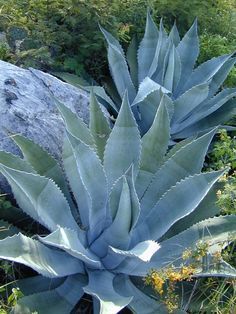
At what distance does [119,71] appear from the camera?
12.4 ft

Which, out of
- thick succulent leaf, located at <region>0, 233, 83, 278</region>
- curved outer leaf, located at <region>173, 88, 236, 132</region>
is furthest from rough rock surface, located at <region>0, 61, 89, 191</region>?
curved outer leaf, located at <region>173, 88, 236, 132</region>

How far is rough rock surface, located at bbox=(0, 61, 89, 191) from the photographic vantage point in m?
2.99

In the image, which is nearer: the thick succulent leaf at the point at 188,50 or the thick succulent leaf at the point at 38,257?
the thick succulent leaf at the point at 38,257

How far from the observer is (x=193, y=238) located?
2.58m

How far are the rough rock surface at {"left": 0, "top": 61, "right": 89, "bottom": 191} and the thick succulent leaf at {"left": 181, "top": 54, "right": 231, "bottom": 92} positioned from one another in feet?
2.95

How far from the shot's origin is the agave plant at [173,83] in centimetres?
360

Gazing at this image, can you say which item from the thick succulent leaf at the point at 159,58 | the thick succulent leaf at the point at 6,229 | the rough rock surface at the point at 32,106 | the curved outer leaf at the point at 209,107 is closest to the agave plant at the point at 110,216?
the thick succulent leaf at the point at 6,229

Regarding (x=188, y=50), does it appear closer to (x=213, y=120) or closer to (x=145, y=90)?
(x=213, y=120)

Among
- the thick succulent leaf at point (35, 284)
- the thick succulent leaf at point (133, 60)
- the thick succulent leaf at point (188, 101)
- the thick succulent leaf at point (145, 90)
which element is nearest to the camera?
the thick succulent leaf at point (35, 284)

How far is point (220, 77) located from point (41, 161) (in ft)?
5.54

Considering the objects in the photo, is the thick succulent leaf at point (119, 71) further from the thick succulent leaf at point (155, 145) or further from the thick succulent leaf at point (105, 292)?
the thick succulent leaf at point (105, 292)

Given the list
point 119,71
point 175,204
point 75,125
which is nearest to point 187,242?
point 175,204

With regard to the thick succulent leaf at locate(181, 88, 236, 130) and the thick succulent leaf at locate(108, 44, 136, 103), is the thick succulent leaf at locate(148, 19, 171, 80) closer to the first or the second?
the thick succulent leaf at locate(108, 44, 136, 103)

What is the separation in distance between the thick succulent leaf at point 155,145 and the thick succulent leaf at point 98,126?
0.23 metres
